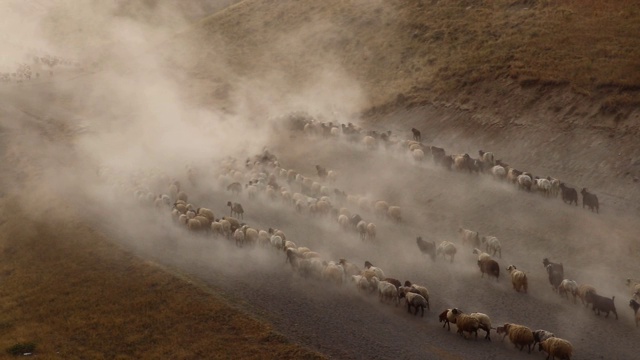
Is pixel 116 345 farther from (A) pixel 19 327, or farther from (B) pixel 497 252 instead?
(B) pixel 497 252

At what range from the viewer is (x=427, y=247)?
35656 millimetres

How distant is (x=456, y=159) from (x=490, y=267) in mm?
16273

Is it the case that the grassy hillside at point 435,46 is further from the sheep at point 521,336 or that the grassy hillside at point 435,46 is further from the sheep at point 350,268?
the sheep at point 521,336

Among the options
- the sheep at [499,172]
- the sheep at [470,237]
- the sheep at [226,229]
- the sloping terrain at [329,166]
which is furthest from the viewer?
the sheep at [499,172]

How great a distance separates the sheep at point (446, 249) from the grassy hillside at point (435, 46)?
22349mm

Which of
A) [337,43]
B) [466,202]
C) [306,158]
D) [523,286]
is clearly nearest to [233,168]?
[306,158]

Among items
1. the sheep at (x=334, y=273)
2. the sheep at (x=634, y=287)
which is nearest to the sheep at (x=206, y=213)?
the sheep at (x=334, y=273)

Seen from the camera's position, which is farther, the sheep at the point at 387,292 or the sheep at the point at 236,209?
the sheep at the point at 236,209

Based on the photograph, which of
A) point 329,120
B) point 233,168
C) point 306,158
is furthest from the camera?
point 329,120

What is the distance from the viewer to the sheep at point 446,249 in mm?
34950

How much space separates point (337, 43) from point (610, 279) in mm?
55496

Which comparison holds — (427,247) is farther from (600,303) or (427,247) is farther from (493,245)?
(600,303)

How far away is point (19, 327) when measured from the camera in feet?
102

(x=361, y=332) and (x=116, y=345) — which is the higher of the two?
(x=361, y=332)
